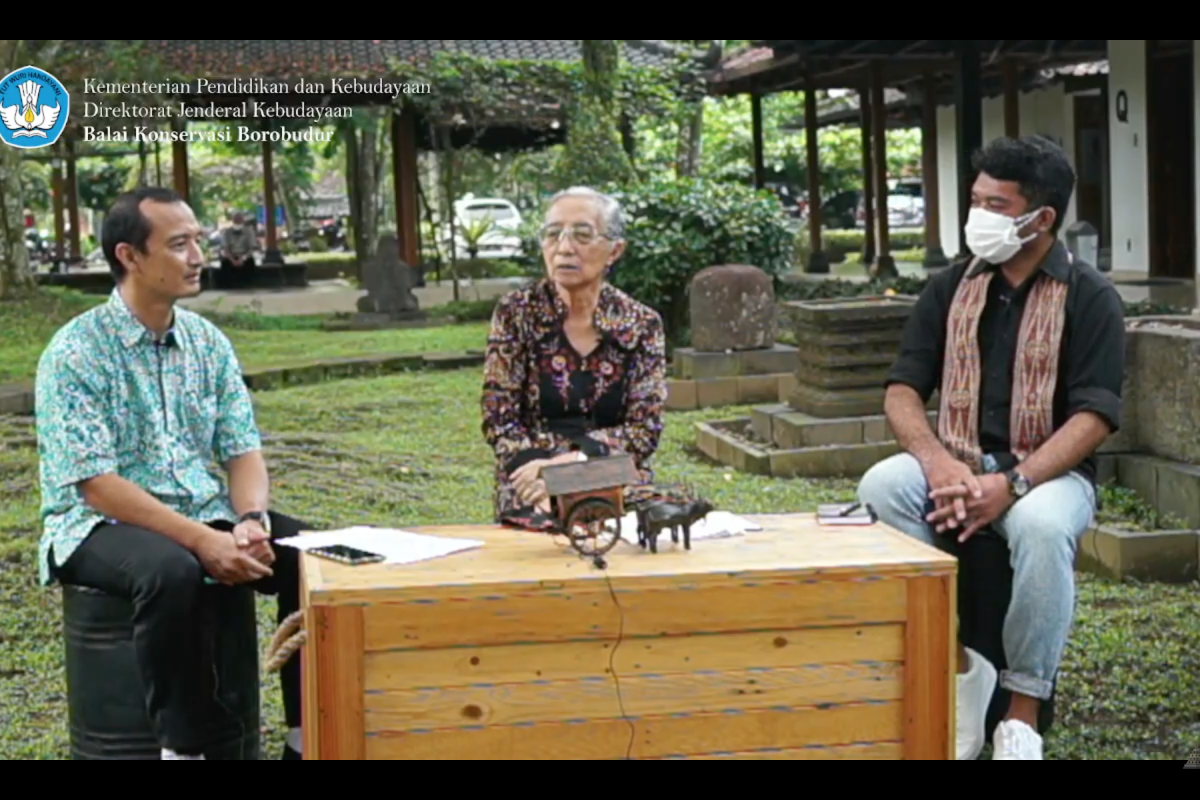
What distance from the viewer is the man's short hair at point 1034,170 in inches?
189

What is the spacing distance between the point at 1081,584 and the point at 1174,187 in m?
12.6

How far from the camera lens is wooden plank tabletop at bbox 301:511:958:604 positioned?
371cm

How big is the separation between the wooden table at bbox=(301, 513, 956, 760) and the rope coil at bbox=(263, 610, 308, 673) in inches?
4.9

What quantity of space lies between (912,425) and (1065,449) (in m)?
0.45

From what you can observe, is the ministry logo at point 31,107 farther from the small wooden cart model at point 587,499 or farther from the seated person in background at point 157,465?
the small wooden cart model at point 587,499

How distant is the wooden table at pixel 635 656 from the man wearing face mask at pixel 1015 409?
583 millimetres

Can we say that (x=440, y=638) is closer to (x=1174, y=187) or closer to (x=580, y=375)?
(x=580, y=375)

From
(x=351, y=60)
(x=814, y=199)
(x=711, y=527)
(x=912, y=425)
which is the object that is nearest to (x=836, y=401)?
(x=912, y=425)

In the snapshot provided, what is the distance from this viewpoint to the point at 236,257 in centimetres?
2586

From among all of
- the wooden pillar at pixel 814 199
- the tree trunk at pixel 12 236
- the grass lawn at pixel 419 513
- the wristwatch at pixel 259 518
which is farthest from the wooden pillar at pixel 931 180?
the wristwatch at pixel 259 518

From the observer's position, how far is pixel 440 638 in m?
3.71

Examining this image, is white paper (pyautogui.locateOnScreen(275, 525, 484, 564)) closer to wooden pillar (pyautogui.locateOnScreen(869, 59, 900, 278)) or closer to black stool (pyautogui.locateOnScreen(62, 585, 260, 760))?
black stool (pyautogui.locateOnScreen(62, 585, 260, 760))

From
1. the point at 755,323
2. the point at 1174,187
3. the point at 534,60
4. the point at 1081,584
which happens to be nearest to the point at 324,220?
the point at 534,60

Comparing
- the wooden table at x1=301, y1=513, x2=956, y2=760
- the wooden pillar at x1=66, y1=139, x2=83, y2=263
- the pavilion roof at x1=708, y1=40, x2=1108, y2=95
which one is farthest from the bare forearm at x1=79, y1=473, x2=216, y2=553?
the wooden pillar at x1=66, y1=139, x2=83, y2=263
